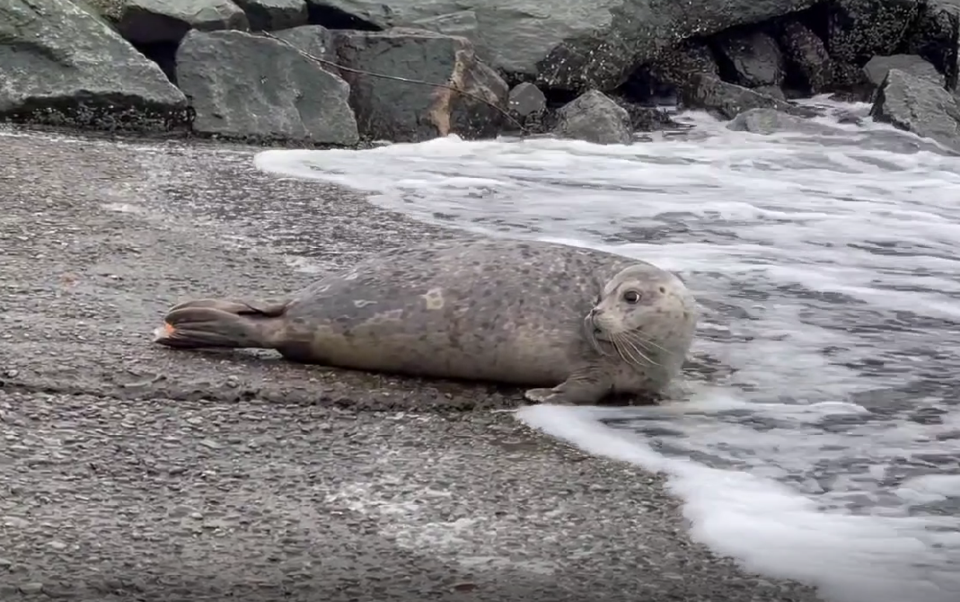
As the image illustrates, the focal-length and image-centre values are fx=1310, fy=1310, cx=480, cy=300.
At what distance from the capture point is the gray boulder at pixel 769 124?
32.5 ft

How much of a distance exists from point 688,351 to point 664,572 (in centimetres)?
148

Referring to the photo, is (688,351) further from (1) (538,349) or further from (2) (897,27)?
Result: (2) (897,27)

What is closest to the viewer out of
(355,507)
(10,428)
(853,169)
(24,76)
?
(355,507)

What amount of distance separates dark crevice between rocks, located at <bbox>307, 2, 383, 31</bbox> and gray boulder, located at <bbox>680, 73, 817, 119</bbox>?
2.87 m

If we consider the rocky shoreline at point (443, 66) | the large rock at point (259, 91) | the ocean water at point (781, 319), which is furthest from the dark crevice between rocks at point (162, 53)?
the ocean water at point (781, 319)

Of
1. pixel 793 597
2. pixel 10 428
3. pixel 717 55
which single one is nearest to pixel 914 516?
pixel 793 597

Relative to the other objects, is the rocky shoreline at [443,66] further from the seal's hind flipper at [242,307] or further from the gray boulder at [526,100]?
the seal's hind flipper at [242,307]

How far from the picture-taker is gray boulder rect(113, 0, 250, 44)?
8094 millimetres

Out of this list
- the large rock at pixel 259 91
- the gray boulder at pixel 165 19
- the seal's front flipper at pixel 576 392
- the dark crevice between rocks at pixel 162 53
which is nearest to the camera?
the seal's front flipper at pixel 576 392

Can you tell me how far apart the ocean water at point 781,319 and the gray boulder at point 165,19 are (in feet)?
4.86

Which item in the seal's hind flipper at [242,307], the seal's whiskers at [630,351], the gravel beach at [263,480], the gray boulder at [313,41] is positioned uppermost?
the gray boulder at [313,41]

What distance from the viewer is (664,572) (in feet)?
7.23

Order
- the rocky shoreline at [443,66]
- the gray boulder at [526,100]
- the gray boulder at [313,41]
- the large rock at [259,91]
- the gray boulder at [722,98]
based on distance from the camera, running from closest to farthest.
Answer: the rocky shoreline at [443,66], the large rock at [259,91], the gray boulder at [313,41], the gray boulder at [526,100], the gray boulder at [722,98]

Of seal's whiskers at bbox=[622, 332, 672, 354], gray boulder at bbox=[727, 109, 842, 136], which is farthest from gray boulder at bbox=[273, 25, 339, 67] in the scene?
seal's whiskers at bbox=[622, 332, 672, 354]
